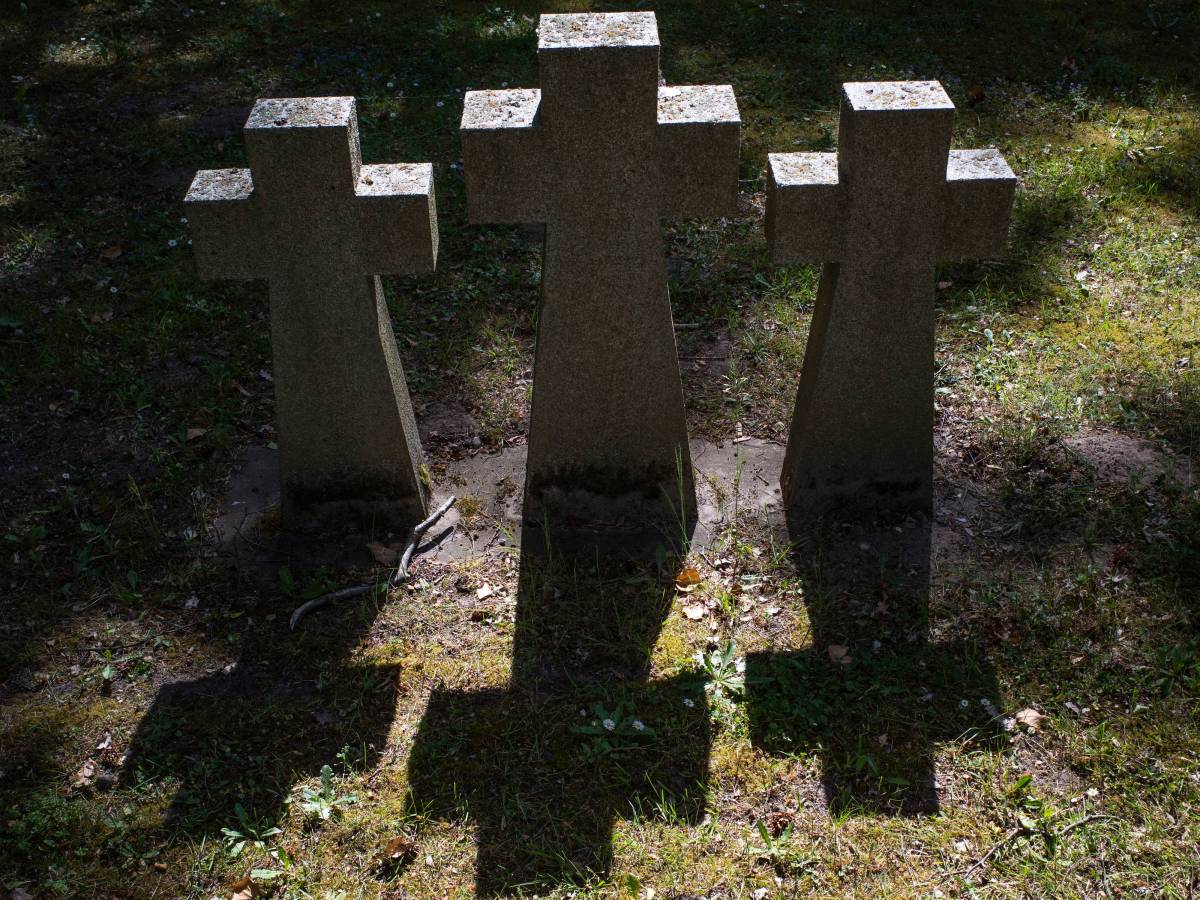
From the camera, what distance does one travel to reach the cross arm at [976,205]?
139 inches

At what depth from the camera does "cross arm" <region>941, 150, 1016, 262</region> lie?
3.53 meters

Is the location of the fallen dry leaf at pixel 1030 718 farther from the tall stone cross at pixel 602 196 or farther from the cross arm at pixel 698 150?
the cross arm at pixel 698 150

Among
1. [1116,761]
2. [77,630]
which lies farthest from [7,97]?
[1116,761]

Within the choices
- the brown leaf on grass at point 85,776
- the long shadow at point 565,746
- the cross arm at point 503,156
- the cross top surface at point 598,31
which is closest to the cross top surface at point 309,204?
the cross arm at point 503,156

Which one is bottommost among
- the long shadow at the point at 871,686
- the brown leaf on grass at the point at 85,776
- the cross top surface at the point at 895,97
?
the brown leaf on grass at the point at 85,776

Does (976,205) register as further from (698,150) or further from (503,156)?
(503,156)

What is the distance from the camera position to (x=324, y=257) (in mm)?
3658

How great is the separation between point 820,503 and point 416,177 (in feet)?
6.44

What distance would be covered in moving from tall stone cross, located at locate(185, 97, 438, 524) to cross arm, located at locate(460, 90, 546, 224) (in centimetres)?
20

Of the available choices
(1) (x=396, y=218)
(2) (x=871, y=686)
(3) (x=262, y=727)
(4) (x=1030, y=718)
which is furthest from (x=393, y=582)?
(4) (x=1030, y=718)

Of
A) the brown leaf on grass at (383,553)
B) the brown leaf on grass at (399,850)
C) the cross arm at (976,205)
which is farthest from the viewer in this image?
the brown leaf on grass at (383,553)

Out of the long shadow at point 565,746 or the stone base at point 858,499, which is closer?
the long shadow at point 565,746

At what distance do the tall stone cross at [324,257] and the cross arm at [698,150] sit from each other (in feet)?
2.66

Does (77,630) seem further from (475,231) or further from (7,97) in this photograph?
(7,97)
